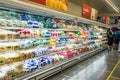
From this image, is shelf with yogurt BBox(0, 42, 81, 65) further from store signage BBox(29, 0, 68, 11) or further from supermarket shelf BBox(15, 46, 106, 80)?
store signage BBox(29, 0, 68, 11)

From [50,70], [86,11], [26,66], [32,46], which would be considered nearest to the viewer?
[26,66]

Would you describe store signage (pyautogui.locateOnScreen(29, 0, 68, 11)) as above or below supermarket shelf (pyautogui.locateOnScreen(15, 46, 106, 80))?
A: above

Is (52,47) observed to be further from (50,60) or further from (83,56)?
(83,56)

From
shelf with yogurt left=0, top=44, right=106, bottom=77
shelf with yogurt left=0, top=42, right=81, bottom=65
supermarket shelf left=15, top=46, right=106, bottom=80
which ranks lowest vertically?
supermarket shelf left=15, top=46, right=106, bottom=80

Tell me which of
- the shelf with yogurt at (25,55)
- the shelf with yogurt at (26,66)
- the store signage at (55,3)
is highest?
the store signage at (55,3)

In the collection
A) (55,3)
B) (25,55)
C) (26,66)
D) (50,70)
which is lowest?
(50,70)

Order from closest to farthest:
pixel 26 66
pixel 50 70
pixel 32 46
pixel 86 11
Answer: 1. pixel 26 66
2. pixel 32 46
3. pixel 50 70
4. pixel 86 11

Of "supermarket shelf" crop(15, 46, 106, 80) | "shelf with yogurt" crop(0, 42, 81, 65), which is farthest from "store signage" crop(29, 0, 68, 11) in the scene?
"supermarket shelf" crop(15, 46, 106, 80)

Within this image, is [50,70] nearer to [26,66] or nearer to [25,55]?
[26,66]

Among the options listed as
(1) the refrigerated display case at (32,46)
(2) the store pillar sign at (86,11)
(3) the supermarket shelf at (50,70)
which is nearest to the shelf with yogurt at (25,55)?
(1) the refrigerated display case at (32,46)

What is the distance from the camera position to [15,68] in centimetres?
399

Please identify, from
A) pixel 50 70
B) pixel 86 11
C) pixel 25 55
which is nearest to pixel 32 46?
pixel 25 55

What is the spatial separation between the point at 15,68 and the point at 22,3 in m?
1.63

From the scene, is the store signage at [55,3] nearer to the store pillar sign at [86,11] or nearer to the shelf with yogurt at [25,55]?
the shelf with yogurt at [25,55]
